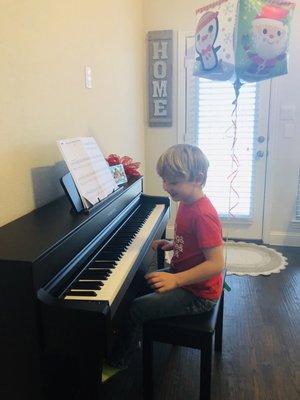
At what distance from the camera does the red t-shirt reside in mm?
1307

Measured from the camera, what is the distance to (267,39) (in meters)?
1.99

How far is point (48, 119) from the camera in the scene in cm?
160

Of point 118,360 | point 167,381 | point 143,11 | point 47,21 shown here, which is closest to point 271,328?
point 167,381

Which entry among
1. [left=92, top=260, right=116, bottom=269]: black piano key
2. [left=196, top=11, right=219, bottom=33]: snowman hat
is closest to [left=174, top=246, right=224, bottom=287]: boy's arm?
[left=92, top=260, right=116, bottom=269]: black piano key

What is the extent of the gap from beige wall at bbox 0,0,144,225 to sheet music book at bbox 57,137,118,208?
17 centimetres

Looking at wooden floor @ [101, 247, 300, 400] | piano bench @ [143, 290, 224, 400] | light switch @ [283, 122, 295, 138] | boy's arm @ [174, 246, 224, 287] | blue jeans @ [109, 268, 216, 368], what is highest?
light switch @ [283, 122, 295, 138]

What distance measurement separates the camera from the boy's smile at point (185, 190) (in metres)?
1.37

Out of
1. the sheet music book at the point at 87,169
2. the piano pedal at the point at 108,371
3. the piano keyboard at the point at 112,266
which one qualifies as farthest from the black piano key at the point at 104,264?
the piano pedal at the point at 108,371

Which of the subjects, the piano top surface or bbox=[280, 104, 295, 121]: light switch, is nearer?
the piano top surface

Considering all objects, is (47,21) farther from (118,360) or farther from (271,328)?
(271,328)

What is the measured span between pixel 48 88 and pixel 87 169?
1.42 feet

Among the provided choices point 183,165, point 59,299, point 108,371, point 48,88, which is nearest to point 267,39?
point 183,165

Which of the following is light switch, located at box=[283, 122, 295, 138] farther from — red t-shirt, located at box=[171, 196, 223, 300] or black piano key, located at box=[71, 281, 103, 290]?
black piano key, located at box=[71, 281, 103, 290]

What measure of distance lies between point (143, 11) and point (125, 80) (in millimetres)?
→ 936
